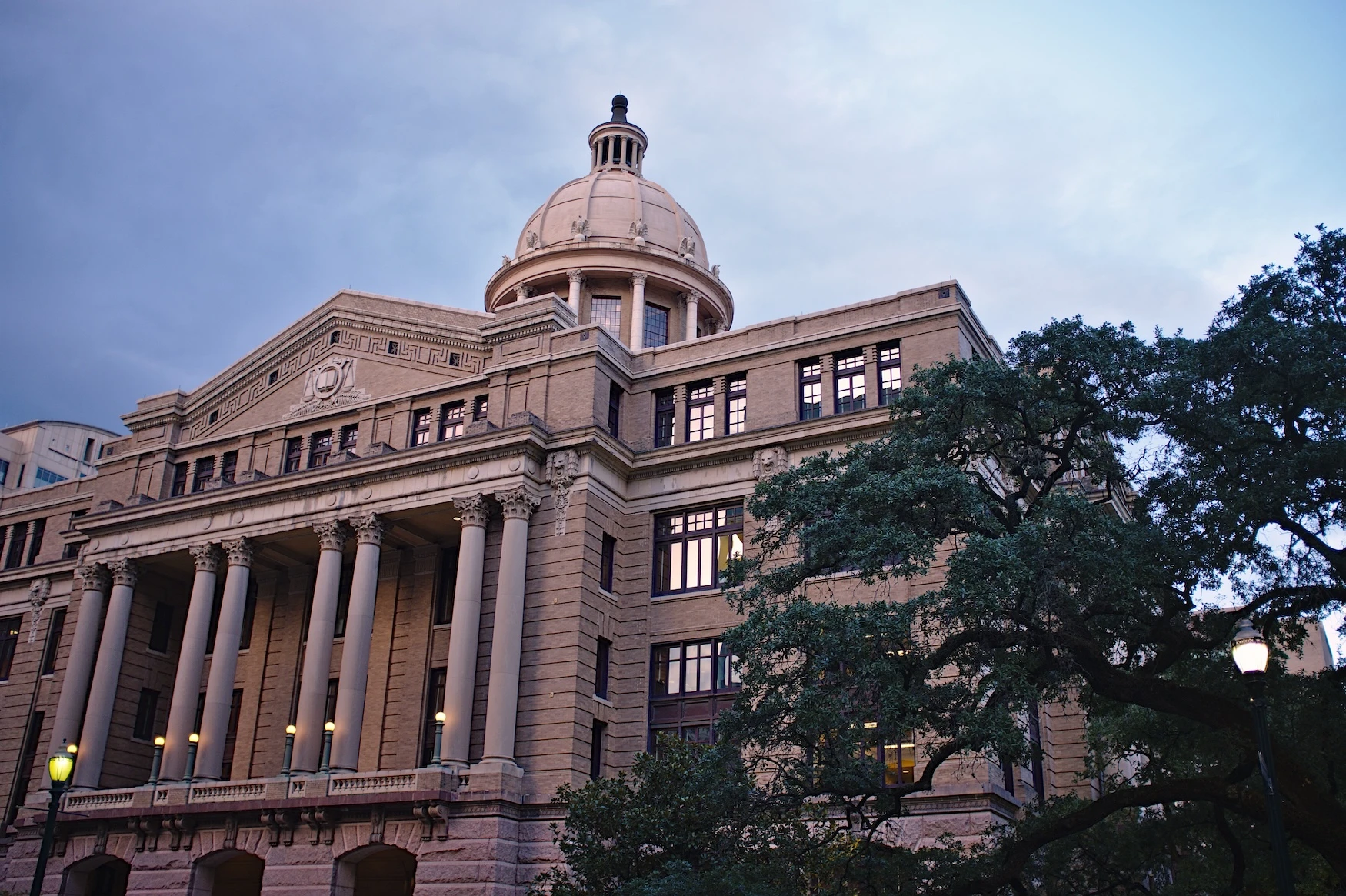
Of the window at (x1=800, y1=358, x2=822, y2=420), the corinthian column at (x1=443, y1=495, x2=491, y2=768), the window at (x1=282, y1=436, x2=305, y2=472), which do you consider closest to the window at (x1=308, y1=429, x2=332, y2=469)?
the window at (x1=282, y1=436, x2=305, y2=472)

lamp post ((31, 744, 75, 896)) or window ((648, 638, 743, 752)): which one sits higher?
window ((648, 638, 743, 752))

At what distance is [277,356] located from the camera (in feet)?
162

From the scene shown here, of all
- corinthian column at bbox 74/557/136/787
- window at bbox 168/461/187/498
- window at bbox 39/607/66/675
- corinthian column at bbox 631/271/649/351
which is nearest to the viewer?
corinthian column at bbox 74/557/136/787

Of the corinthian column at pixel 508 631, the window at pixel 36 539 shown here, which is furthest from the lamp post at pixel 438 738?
the window at pixel 36 539

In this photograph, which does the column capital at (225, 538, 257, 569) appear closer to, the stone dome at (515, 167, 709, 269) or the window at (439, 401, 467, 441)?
the window at (439, 401, 467, 441)

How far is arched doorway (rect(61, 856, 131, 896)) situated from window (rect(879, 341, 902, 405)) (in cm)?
2861

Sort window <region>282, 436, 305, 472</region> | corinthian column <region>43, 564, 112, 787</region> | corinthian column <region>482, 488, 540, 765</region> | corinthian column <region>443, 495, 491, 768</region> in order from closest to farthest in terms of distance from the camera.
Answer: corinthian column <region>482, 488, 540, 765</region>
corinthian column <region>443, 495, 491, 768</region>
corinthian column <region>43, 564, 112, 787</region>
window <region>282, 436, 305, 472</region>

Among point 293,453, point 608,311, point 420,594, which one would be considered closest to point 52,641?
point 293,453

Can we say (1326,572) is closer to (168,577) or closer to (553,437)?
(553,437)

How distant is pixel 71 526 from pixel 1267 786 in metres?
51.0

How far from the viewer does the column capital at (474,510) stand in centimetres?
3994

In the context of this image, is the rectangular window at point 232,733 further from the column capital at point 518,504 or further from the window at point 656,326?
the window at point 656,326

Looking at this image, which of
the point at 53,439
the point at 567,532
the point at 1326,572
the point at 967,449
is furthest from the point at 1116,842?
the point at 53,439

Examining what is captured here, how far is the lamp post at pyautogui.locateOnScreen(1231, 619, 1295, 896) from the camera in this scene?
562 inches
